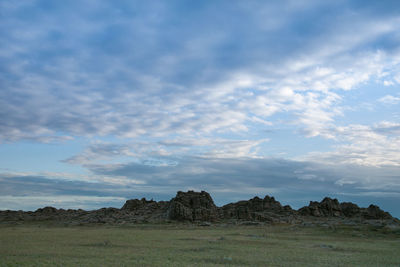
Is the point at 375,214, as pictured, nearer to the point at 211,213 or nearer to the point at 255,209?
the point at 255,209

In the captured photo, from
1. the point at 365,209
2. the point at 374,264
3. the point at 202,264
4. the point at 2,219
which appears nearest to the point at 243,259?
the point at 202,264

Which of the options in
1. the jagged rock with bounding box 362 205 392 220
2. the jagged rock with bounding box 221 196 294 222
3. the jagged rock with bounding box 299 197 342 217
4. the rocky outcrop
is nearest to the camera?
the jagged rock with bounding box 221 196 294 222

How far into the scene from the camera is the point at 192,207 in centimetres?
12731

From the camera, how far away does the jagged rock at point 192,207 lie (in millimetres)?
116750

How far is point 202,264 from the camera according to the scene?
91.6ft

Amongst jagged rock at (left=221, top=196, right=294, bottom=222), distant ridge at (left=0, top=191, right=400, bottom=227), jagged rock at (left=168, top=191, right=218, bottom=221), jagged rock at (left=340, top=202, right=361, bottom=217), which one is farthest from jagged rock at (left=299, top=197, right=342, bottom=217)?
jagged rock at (left=168, top=191, right=218, bottom=221)

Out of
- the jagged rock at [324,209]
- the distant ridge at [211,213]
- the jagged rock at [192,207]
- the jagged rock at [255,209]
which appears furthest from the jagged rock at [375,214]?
the jagged rock at [192,207]

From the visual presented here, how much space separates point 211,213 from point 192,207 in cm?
893

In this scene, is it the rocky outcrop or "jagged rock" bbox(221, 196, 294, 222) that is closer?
"jagged rock" bbox(221, 196, 294, 222)

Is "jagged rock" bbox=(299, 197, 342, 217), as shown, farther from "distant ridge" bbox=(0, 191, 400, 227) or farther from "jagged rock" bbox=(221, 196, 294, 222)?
"jagged rock" bbox=(221, 196, 294, 222)

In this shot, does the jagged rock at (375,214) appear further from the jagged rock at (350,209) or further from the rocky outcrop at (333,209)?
the jagged rock at (350,209)

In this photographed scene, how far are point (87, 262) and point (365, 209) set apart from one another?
12635 cm

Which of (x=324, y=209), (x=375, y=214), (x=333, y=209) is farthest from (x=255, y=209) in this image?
(x=375, y=214)

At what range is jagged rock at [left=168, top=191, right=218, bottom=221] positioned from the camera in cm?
11675
